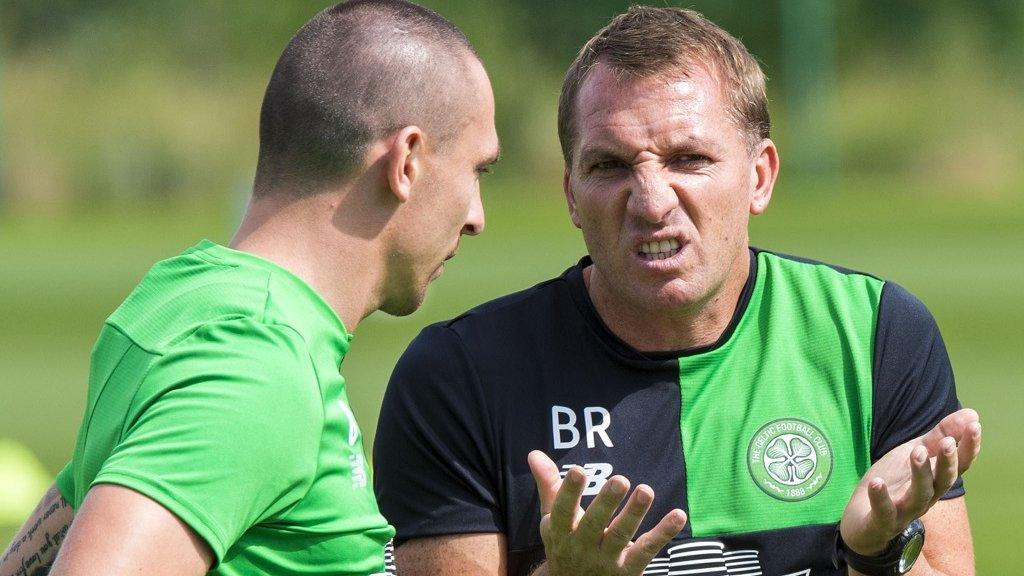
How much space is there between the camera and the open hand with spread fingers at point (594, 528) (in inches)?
133

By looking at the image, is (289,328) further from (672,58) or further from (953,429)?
Answer: (672,58)

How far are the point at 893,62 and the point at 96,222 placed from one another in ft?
50.5

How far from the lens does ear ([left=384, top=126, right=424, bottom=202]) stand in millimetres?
3436

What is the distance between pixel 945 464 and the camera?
141 inches

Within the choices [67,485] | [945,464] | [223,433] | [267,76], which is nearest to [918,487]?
[945,464]

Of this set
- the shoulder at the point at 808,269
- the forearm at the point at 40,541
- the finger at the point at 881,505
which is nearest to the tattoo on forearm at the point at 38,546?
the forearm at the point at 40,541

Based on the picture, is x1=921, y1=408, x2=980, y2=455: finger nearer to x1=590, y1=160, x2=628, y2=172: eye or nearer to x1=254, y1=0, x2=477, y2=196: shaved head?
x1=590, y1=160, x2=628, y2=172: eye

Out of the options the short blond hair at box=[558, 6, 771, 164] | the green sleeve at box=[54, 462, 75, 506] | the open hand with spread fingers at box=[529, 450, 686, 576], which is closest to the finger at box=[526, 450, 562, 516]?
the open hand with spread fingers at box=[529, 450, 686, 576]

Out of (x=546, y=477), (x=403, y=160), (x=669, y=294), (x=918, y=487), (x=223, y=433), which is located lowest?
(x=918, y=487)

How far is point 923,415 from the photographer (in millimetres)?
4359

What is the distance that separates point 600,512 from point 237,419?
1.02 m

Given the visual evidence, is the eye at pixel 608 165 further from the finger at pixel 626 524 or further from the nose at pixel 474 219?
the finger at pixel 626 524

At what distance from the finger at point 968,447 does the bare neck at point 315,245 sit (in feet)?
4.84

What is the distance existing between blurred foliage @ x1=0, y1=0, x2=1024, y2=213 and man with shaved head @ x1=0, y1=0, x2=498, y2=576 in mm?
24366
